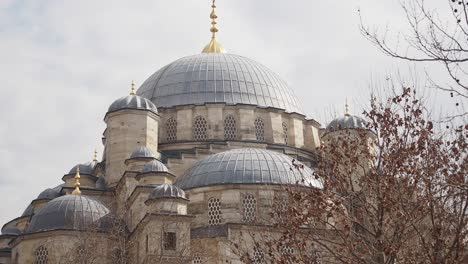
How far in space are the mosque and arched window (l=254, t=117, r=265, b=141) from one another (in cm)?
6

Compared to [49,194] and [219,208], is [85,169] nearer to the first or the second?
[49,194]

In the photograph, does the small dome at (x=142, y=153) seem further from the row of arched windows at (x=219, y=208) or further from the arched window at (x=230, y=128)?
the arched window at (x=230, y=128)

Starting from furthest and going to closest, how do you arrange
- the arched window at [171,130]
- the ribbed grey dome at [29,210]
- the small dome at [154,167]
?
the ribbed grey dome at [29,210] < the arched window at [171,130] < the small dome at [154,167]

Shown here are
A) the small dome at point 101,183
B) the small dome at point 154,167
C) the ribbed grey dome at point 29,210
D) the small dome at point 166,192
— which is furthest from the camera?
the ribbed grey dome at point 29,210

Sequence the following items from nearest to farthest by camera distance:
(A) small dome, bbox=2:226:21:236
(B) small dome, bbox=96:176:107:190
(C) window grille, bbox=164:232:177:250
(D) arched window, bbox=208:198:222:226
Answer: (C) window grille, bbox=164:232:177:250 → (D) arched window, bbox=208:198:222:226 → (B) small dome, bbox=96:176:107:190 → (A) small dome, bbox=2:226:21:236

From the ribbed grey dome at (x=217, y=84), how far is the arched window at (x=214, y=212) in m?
8.63

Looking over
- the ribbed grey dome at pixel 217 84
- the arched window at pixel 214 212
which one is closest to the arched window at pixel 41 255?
the arched window at pixel 214 212

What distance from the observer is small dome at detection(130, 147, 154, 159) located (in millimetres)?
32594

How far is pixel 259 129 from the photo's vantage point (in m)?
37.7

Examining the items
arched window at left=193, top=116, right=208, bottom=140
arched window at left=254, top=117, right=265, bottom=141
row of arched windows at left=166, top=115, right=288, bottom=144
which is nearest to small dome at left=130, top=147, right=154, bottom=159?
row of arched windows at left=166, top=115, right=288, bottom=144

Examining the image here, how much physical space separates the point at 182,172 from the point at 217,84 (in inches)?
254

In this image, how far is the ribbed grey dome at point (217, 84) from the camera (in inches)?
1522

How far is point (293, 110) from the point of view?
39.8 m

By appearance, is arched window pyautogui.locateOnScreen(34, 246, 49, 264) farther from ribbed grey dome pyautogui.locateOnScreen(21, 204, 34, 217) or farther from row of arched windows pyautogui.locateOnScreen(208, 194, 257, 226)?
ribbed grey dome pyautogui.locateOnScreen(21, 204, 34, 217)
